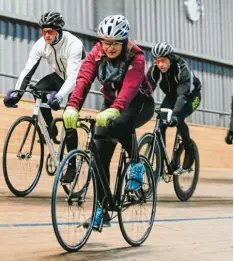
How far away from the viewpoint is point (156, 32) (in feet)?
49.8

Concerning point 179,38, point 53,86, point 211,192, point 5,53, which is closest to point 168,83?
point 53,86

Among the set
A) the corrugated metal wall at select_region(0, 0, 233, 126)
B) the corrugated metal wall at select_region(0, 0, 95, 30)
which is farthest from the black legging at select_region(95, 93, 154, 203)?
the corrugated metal wall at select_region(0, 0, 95, 30)

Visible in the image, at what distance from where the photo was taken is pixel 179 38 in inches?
618

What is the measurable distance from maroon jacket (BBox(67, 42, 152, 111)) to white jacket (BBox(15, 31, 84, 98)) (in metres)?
1.45

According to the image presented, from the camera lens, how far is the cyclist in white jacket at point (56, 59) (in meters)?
5.09

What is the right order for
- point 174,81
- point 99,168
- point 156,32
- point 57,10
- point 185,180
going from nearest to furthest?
point 99,168
point 174,81
point 185,180
point 57,10
point 156,32

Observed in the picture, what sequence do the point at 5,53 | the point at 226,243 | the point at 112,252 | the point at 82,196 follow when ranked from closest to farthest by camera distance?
the point at 82,196 < the point at 112,252 < the point at 226,243 < the point at 5,53

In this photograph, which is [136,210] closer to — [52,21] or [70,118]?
[70,118]

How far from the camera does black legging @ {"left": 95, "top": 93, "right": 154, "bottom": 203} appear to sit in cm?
363

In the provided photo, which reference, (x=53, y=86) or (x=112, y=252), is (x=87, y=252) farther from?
(x=53, y=86)

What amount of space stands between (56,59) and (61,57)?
43mm

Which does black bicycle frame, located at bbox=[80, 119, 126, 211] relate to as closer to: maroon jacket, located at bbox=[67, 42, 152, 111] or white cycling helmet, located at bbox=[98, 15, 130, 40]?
maroon jacket, located at bbox=[67, 42, 152, 111]

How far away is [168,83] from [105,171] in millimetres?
2377

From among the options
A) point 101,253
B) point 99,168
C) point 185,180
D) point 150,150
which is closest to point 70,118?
point 99,168
